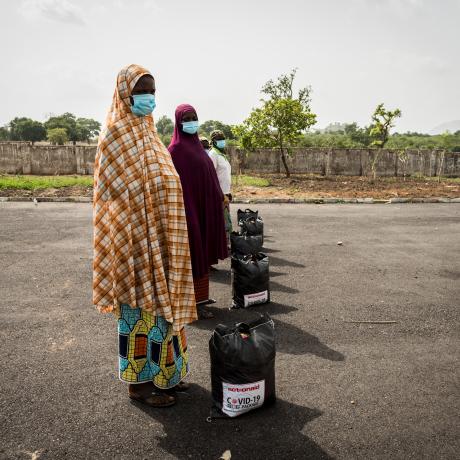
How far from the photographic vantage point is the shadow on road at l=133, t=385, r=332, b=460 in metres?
2.62

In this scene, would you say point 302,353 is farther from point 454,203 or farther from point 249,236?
point 454,203

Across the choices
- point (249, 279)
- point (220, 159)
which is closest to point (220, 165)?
point (220, 159)

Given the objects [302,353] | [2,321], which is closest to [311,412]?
[302,353]

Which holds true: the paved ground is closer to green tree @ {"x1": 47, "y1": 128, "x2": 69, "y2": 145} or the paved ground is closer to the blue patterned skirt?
the blue patterned skirt

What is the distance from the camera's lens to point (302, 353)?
154 inches

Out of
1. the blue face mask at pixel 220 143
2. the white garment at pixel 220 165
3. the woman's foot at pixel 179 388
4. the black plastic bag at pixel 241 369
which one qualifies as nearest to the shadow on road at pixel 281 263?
the white garment at pixel 220 165

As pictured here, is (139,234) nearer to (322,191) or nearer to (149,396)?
(149,396)

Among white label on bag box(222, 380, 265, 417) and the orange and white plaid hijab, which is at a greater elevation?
the orange and white plaid hijab

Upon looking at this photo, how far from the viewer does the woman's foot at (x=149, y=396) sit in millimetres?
3092

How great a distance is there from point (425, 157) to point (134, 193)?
25.7m

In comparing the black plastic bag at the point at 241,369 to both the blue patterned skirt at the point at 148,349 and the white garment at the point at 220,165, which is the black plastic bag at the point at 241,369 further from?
the white garment at the point at 220,165

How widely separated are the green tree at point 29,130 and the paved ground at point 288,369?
75.8 metres

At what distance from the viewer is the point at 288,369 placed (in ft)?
11.9

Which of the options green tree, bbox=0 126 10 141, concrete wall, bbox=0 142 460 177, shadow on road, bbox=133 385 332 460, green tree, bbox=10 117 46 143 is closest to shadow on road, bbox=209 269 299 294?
shadow on road, bbox=133 385 332 460
